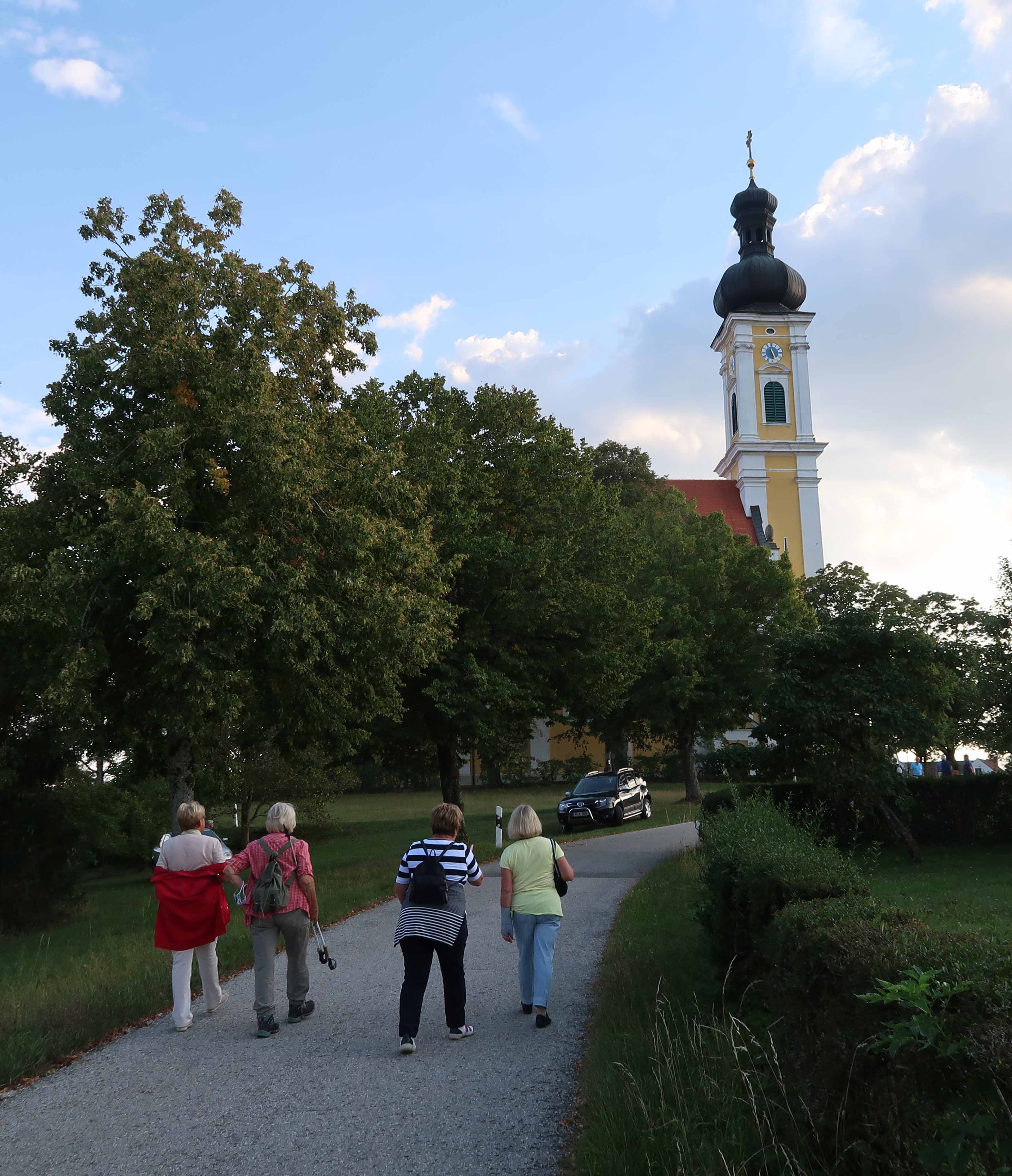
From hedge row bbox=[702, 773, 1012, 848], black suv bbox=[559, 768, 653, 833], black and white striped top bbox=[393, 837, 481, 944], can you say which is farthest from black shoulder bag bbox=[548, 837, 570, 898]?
black suv bbox=[559, 768, 653, 833]

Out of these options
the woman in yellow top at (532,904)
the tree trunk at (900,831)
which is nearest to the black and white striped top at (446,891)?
the woman in yellow top at (532,904)

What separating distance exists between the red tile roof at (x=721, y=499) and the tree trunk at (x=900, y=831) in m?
41.3

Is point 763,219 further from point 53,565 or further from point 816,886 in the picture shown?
point 816,886

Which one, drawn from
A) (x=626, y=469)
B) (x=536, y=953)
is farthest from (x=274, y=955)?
(x=626, y=469)

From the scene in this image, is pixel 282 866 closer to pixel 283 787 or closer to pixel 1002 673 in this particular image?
pixel 1002 673

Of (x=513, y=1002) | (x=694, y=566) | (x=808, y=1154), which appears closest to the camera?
(x=808, y=1154)

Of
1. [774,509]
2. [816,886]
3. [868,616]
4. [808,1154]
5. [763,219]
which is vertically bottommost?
[808,1154]

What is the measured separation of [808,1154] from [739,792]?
13.8 metres

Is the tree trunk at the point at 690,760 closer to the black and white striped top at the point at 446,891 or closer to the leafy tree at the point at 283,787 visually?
the leafy tree at the point at 283,787

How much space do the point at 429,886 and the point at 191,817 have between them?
211 centimetres

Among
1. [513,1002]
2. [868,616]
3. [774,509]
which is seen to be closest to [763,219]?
[774,509]

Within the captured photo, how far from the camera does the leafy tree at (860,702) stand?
64.6 ft

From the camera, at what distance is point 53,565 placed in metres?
13.8

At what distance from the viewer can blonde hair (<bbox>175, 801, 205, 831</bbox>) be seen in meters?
7.71
